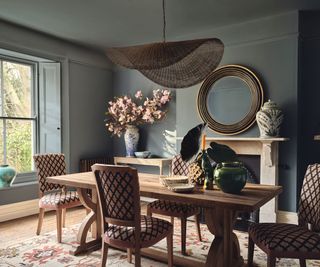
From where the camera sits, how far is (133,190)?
6.90 feet

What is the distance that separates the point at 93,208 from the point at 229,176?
1528mm

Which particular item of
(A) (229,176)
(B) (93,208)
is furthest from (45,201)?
(A) (229,176)

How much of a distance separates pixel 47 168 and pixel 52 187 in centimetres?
24

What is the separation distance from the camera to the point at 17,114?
436 cm

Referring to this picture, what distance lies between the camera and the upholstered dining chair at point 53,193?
320 centimetres

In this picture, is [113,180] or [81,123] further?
[81,123]

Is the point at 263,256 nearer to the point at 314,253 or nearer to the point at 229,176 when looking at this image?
the point at 314,253

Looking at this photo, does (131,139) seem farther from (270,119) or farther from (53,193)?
(270,119)

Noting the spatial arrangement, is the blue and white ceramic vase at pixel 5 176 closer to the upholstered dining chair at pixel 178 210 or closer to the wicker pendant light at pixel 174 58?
the upholstered dining chair at pixel 178 210

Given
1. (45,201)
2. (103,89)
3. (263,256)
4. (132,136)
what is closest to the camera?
(263,256)

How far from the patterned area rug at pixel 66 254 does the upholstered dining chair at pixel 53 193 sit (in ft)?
0.56

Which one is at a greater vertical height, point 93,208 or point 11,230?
point 93,208

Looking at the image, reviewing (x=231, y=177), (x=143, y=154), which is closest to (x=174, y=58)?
(x=231, y=177)

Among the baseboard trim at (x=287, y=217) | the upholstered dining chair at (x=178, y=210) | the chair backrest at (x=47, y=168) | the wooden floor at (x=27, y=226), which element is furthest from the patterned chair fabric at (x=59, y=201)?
the baseboard trim at (x=287, y=217)
